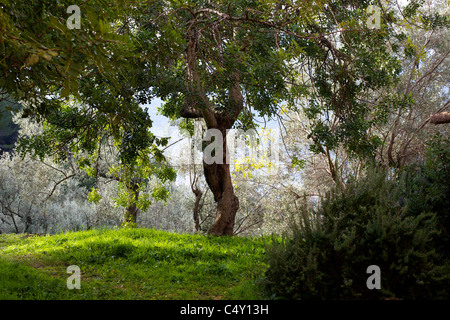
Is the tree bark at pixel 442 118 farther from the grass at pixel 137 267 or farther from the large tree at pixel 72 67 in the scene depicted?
the large tree at pixel 72 67

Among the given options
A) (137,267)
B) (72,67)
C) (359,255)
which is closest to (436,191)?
(359,255)

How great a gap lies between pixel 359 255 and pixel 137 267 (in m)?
3.69

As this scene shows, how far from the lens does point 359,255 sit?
3.98m

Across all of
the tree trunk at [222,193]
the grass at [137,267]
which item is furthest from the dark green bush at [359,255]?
the tree trunk at [222,193]

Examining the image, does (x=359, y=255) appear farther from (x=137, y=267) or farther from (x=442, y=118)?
(x=137, y=267)

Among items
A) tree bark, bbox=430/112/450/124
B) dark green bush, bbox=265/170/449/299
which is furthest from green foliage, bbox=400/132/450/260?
tree bark, bbox=430/112/450/124

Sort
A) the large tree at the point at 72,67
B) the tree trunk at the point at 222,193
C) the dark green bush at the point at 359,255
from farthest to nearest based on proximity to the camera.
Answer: the tree trunk at the point at 222,193
the dark green bush at the point at 359,255
the large tree at the point at 72,67

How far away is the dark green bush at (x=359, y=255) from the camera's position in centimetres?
379

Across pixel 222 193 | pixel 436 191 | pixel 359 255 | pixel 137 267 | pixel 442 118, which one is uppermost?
pixel 442 118

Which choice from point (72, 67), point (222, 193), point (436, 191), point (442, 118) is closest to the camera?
point (72, 67)

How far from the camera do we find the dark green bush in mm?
3787

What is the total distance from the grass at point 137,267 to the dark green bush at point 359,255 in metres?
0.63

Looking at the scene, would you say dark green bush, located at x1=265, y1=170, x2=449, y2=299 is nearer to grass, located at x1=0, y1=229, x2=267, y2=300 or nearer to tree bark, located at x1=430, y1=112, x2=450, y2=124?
grass, located at x1=0, y1=229, x2=267, y2=300

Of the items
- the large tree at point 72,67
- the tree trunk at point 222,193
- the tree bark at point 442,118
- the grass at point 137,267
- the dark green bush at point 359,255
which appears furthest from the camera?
the tree trunk at point 222,193
